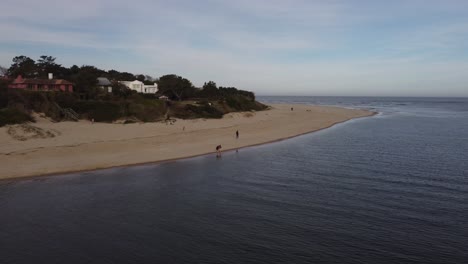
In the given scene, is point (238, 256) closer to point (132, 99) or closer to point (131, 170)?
point (131, 170)

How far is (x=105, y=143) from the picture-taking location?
3791 cm

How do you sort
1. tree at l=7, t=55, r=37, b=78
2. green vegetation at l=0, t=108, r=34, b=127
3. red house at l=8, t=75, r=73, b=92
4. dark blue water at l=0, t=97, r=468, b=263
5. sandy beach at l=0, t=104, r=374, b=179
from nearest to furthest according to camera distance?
dark blue water at l=0, t=97, r=468, b=263 < sandy beach at l=0, t=104, r=374, b=179 < green vegetation at l=0, t=108, r=34, b=127 < red house at l=8, t=75, r=73, b=92 < tree at l=7, t=55, r=37, b=78

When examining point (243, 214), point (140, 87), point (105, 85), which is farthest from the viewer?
point (140, 87)

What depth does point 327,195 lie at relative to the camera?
22.4 metres

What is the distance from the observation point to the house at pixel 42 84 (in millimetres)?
62750

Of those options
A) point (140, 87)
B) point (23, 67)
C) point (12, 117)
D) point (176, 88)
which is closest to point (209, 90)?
point (176, 88)

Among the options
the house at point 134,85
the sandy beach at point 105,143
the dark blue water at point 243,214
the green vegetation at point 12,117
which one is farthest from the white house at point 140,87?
the dark blue water at point 243,214

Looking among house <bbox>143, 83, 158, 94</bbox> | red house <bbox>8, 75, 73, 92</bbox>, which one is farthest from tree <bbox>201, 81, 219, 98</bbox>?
red house <bbox>8, 75, 73, 92</bbox>

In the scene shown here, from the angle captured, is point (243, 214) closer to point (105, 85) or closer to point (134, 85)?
point (105, 85)

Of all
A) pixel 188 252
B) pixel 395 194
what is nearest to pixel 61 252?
pixel 188 252

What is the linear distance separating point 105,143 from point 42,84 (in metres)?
33.9

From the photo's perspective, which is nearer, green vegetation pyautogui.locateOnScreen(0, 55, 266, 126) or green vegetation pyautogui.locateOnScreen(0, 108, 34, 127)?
green vegetation pyautogui.locateOnScreen(0, 108, 34, 127)

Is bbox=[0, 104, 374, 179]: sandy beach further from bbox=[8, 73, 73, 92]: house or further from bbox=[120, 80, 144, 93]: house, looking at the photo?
bbox=[120, 80, 144, 93]: house

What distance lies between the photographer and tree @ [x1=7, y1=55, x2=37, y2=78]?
83719 mm
